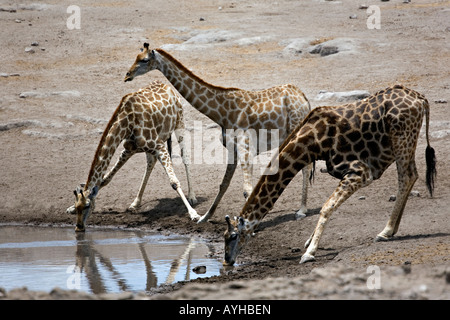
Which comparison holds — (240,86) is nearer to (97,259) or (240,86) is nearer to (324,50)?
(324,50)

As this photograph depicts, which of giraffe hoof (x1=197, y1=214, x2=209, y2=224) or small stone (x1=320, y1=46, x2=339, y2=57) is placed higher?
small stone (x1=320, y1=46, x2=339, y2=57)

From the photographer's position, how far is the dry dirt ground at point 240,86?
8422 millimetres

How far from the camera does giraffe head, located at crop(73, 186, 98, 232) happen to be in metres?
11.6

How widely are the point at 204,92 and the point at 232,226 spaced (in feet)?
9.74

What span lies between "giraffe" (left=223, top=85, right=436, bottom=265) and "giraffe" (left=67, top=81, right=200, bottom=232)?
9.43ft

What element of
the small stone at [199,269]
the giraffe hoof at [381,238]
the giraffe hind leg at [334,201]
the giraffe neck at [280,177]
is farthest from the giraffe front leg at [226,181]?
the giraffe hoof at [381,238]

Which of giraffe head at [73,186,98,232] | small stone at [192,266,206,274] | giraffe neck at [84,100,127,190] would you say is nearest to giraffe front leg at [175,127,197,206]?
giraffe neck at [84,100,127,190]

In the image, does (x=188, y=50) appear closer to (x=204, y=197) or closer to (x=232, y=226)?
(x=204, y=197)

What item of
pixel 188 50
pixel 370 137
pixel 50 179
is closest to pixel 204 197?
pixel 50 179

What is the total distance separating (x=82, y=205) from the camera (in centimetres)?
1159

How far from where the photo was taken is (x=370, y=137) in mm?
9086

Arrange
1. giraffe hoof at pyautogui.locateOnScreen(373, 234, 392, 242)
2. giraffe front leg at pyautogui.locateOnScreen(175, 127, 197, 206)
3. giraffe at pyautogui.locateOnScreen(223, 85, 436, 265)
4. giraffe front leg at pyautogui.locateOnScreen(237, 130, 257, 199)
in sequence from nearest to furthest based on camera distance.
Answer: giraffe at pyautogui.locateOnScreen(223, 85, 436, 265)
giraffe hoof at pyautogui.locateOnScreen(373, 234, 392, 242)
giraffe front leg at pyautogui.locateOnScreen(237, 130, 257, 199)
giraffe front leg at pyautogui.locateOnScreen(175, 127, 197, 206)

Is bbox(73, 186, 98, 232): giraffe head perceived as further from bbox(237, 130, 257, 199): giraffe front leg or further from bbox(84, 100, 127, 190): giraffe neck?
bbox(237, 130, 257, 199): giraffe front leg
